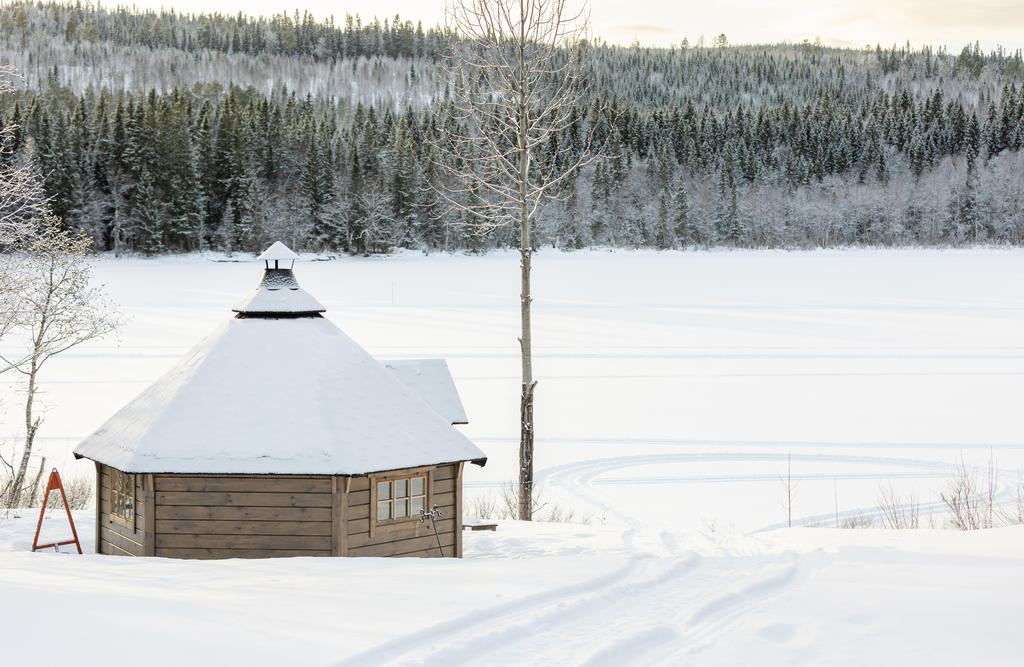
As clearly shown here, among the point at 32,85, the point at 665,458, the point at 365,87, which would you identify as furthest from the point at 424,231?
the point at 32,85

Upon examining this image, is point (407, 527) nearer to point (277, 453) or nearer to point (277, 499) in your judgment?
point (277, 499)

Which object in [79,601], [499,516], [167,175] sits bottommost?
[499,516]

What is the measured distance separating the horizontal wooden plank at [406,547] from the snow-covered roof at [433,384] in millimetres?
2215

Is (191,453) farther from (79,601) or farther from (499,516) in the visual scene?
(499,516)

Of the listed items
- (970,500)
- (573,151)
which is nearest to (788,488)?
(970,500)

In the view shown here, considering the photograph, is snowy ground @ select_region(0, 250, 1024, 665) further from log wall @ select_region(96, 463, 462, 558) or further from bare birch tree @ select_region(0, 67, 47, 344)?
bare birch tree @ select_region(0, 67, 47, 344)

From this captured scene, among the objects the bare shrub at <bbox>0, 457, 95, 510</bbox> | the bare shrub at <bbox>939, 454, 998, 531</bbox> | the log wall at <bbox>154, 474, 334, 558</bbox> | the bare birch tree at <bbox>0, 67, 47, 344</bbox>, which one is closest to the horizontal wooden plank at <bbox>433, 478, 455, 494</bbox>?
the log wall at <bbox>154, 474, 334, 558</bbox>

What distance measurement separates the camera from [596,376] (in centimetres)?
2614

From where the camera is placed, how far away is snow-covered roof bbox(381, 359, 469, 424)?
12.9m

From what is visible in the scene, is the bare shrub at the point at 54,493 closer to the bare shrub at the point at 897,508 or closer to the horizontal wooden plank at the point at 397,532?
the horizontal wooden plank at the point at 397,532

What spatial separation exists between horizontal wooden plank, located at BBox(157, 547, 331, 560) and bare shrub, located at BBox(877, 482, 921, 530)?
8.08 m

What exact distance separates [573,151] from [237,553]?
86.3m

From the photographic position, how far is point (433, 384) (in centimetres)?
1336

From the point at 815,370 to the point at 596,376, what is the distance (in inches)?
267
